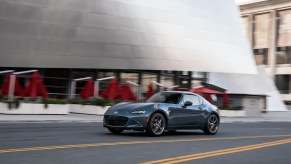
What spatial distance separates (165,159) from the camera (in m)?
8.60

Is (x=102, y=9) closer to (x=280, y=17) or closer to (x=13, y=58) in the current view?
(x=13, y=58)

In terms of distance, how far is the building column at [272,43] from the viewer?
87287 mm

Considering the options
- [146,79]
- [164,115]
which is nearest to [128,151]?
[164,115]

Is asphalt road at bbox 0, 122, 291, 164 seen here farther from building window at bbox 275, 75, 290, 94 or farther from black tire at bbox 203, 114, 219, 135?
building window at bbox 275, 75, 290, 94

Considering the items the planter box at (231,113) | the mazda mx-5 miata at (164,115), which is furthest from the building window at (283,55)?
the mazda mx-5 miata at (164,115)

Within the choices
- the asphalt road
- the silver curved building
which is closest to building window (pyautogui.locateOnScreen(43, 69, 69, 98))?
the silver curved building

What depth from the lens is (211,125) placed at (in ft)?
50.9

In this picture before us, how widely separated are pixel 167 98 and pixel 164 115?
961 millimetres

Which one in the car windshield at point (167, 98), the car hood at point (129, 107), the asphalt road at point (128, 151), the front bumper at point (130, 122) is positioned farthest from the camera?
the car windshield at point (167, 98)

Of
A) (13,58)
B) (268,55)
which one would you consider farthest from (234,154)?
(268,55)

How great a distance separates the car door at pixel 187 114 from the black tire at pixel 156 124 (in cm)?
32

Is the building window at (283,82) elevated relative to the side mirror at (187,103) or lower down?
elevated

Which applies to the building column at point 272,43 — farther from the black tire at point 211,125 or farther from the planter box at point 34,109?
the black tire at point 211,125

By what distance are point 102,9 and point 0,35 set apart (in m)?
8.61
